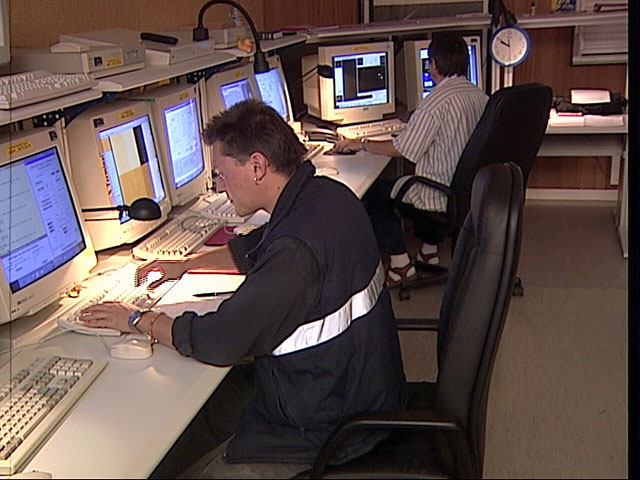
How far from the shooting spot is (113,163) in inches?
75.2

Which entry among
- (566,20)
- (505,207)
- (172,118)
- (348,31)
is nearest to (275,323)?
(505,207)

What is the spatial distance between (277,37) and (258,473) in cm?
233

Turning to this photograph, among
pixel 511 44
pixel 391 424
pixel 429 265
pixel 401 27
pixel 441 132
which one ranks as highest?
pixel 401 27

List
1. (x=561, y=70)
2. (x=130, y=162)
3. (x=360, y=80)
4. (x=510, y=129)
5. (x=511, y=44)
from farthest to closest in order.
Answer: (x=561, y=70)
(x=511, y=44)
(x=360, y=80)
(x=510, y=129)
(x=130, y=162)

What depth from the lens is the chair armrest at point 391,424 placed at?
130cm

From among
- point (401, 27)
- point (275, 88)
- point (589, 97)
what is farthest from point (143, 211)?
point (589, 97)

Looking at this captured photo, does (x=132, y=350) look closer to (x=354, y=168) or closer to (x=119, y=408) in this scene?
(x=119, y=408)

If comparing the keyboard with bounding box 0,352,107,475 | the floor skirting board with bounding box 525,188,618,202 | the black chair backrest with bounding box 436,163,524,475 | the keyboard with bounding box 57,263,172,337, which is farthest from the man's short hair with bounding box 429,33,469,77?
the keyboard with bounding box 0,352,107,475

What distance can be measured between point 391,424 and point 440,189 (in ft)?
5.96

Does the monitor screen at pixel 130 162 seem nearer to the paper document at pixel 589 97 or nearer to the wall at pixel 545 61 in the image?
the wall at pixel 545 61

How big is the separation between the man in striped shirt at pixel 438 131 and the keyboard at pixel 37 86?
5.23 ft

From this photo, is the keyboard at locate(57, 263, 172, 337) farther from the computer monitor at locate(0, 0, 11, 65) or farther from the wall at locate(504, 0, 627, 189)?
→ the wall at locate(504, 0, 627, 189)

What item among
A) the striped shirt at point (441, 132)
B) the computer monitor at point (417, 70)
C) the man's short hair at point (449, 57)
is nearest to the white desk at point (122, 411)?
the striped shirt at point (441, 132)

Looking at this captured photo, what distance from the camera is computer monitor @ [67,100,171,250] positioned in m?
1.84
